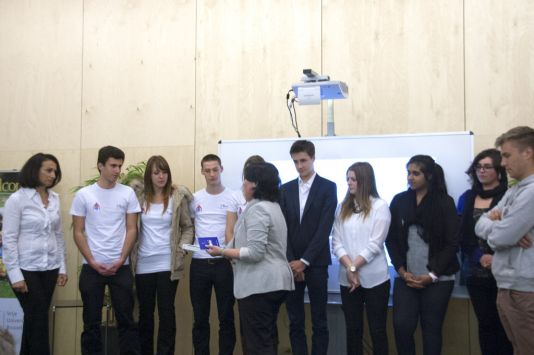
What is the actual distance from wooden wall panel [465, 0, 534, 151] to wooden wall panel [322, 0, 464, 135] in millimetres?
92

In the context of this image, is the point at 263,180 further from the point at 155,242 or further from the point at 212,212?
the point at 155,242

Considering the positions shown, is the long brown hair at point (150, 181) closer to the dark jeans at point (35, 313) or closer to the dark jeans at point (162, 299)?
the dark jeans at point (162, 299)

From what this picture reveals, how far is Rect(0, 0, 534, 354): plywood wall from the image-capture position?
456 cm

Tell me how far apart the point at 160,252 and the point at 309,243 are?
105cm

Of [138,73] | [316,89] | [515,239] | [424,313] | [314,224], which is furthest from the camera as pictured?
[138,73]

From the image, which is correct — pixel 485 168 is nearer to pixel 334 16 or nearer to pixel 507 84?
pixel 507 84

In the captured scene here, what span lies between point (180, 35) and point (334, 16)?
1.33 metres

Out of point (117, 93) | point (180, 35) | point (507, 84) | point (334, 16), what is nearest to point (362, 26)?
point (334, 16)

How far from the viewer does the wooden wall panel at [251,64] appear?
16.4 feet

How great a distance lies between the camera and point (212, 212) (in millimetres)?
4348

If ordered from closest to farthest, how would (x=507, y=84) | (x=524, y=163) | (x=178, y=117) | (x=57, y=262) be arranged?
(x=524, y=163)
(x=57, y=262)
(x=507, y=84)
(x=178, y=117)

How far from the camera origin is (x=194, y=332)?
4266 millimetres

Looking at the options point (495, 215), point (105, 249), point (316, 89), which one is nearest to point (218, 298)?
point (105, 249)

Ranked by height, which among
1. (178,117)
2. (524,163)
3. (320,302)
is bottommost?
(320,302)
